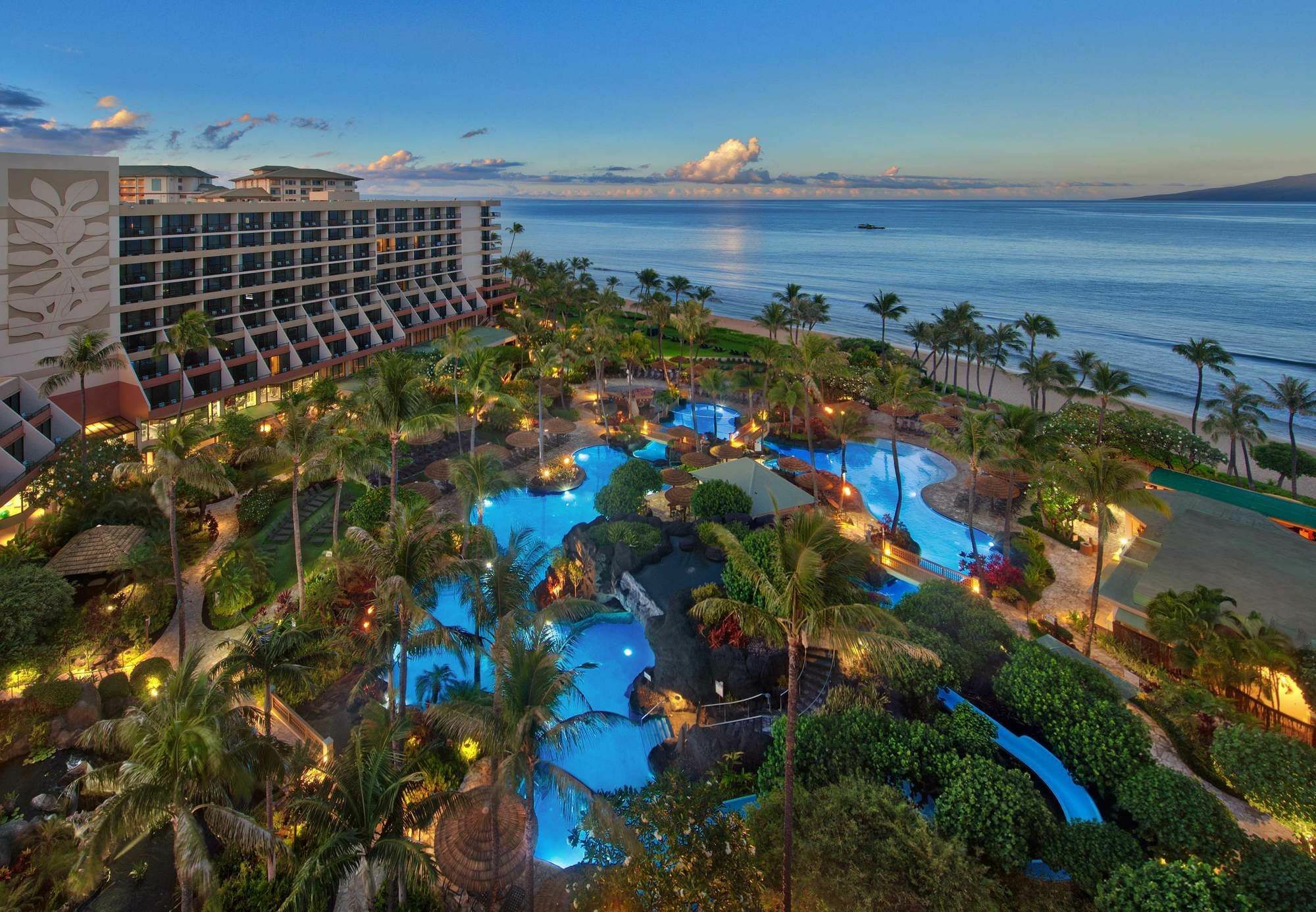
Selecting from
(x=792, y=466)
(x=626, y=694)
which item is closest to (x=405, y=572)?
(x=626, y=694)

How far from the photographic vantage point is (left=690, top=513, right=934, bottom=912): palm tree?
40.3ft

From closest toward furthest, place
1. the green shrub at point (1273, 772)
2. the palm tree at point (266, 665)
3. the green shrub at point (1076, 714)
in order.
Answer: the green shrub at point (1273, 772)
the palm tree at point (266, 665)
the green shrub at point (1076, 714)

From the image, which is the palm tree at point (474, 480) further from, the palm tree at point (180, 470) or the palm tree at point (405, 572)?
the palm tree at point (180, 470)

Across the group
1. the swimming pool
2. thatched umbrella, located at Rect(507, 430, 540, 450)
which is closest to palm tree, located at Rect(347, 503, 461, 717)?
the swimming pool

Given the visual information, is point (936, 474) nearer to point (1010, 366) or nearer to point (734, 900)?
point (734, 900)

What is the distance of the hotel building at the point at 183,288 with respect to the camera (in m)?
35.7

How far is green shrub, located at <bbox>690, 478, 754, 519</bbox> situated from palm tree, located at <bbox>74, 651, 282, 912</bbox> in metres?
19.7

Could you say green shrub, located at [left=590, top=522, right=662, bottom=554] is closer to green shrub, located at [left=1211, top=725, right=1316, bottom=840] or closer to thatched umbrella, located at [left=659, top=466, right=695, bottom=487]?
thatched umbrella, located at [left=659, top=466, right=695, bottom=487]

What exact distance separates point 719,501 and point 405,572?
1512 centimetres

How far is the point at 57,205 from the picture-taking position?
37281 mm

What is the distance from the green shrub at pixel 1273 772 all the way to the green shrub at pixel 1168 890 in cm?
426

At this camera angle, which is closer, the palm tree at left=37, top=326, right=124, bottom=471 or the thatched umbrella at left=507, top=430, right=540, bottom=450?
the palm tree at left=37, top=326, right=124, bottom=471

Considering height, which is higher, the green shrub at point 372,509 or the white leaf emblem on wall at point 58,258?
the white leaf emblem on wall at point 58,258

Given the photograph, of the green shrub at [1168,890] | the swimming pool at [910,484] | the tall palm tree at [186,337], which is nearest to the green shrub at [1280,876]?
the green shrub at [1168,890]
